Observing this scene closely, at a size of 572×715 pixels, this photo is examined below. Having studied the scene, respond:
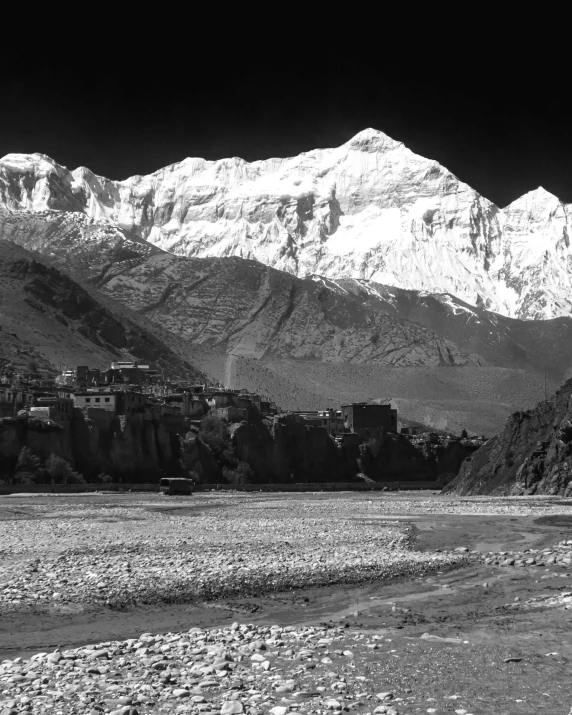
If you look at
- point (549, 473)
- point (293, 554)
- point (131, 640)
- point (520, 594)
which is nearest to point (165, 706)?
point (131, 640)

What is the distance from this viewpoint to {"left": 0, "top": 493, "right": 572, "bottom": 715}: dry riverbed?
1772 centimetres

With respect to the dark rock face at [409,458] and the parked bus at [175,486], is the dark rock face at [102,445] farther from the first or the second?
the dark rock face at [409,458]

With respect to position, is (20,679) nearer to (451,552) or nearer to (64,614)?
(64,614)

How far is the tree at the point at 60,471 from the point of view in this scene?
347 feet

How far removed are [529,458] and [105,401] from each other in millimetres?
54971

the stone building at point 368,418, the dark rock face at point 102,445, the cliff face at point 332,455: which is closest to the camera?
the dark rock face at point 102,445

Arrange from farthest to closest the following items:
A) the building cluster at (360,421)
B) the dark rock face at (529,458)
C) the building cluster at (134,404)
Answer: the building cluster at (360,421) → the building cluster at (134,404) → the dark rock face at (529,458)

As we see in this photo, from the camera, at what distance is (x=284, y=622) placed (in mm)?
24656

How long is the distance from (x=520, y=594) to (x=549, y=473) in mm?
58234

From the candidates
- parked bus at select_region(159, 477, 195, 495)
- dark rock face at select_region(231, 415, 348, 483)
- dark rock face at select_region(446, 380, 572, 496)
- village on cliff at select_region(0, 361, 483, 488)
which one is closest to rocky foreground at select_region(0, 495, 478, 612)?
dark rock face at select_region(446, 380, 572, 496)

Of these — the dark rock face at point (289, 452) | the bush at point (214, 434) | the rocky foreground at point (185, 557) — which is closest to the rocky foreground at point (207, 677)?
the rocky foreground at point (185, 557)

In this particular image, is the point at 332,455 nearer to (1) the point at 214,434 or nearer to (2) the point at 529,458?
(1) the point at 214,434

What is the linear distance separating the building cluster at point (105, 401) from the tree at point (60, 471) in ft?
21.8

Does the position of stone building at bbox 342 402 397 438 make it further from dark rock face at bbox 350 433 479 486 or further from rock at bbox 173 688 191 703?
rock at bbox 173 688 191 703
